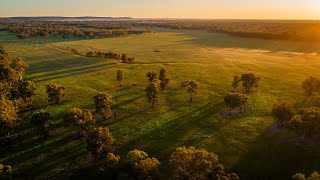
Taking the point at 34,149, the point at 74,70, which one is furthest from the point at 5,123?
the point at 74,70

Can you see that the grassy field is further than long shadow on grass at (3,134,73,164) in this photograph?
No

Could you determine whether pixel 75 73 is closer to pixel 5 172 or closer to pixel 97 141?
pixel 97 141

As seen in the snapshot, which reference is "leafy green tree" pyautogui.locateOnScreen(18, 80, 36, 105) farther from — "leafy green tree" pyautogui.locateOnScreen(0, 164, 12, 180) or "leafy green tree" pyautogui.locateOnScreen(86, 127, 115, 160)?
"leafy green tree" pyautogui.locateOnScreen(86, 127, 115, 160)

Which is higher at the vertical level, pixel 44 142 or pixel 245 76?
pixel 245 76

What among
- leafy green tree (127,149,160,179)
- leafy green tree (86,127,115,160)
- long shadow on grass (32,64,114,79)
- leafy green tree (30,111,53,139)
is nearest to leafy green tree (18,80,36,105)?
leafy green tree (30,111,53,139)

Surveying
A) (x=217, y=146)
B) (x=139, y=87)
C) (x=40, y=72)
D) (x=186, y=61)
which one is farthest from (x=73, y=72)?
(x=217, y=146)

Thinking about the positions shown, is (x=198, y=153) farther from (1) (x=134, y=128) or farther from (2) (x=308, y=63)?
(2) (x=308, y=63)
